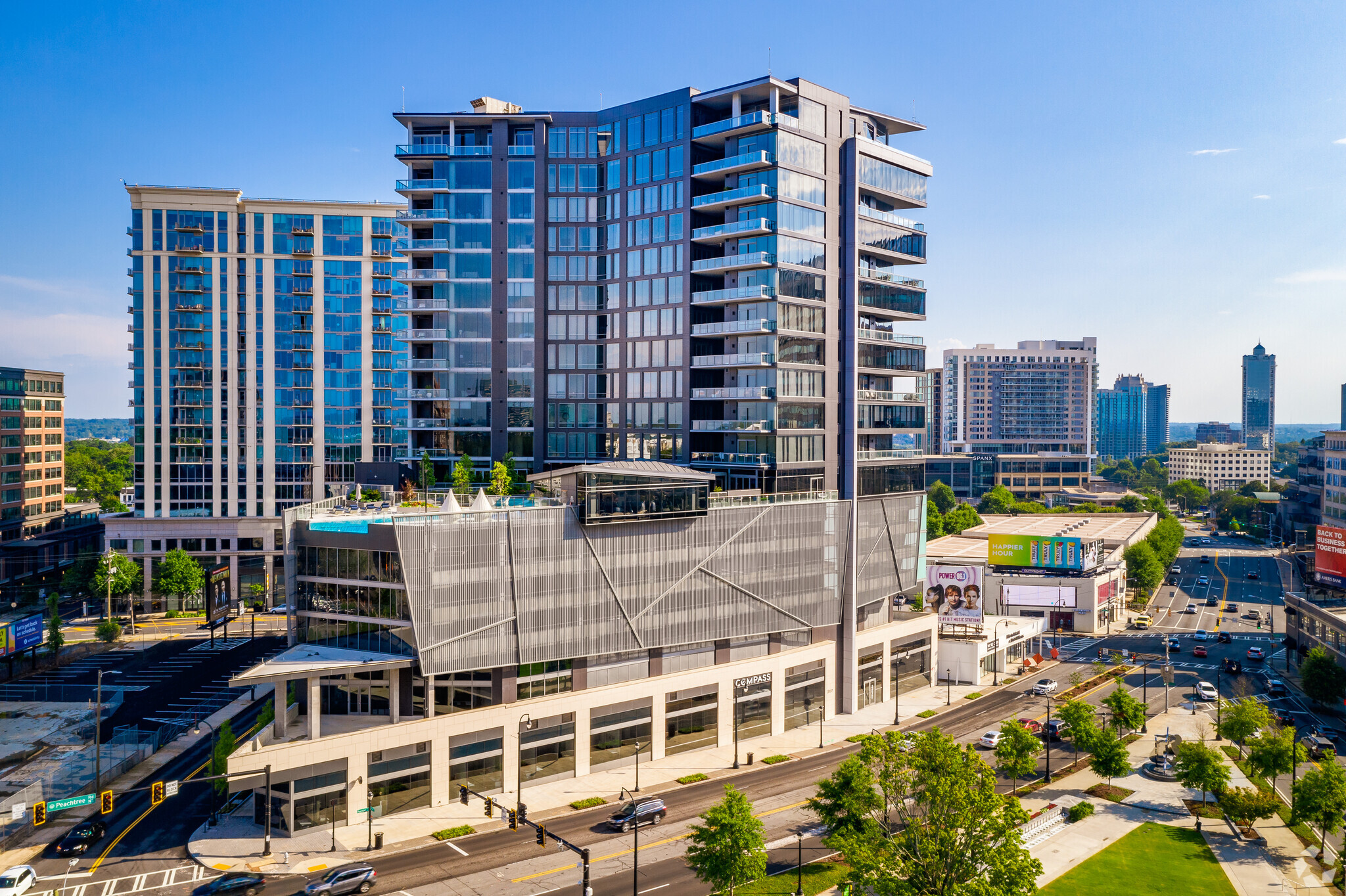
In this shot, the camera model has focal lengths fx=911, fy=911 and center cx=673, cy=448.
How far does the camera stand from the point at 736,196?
90625 millimetres

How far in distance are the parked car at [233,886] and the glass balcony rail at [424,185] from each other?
72.3 m

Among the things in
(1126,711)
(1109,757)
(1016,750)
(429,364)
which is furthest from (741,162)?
(1109,757)

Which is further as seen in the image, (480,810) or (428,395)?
(428,395)

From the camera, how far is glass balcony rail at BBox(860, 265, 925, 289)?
9769 centimetres

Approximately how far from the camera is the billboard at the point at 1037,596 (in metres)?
132

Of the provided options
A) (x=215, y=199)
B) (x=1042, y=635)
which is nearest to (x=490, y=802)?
(x=1042, y=635)

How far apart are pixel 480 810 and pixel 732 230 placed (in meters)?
57.9

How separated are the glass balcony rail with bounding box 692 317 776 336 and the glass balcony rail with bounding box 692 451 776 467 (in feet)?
40.2

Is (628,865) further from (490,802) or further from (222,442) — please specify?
(222,442)

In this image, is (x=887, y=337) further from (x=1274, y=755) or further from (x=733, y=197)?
(x=1274, y=755)

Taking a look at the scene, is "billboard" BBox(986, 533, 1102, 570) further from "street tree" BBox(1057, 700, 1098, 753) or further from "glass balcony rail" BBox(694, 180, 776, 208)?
"glass balcony rail" BBox(694, 180, 776, 208)

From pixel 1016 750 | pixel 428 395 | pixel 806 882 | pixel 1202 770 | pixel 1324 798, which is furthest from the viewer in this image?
pixel 428 395

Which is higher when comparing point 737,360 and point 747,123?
point 747,123

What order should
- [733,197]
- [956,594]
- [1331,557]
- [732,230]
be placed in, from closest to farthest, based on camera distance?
[733,197], [732,230], [1331,557], [956,594]
